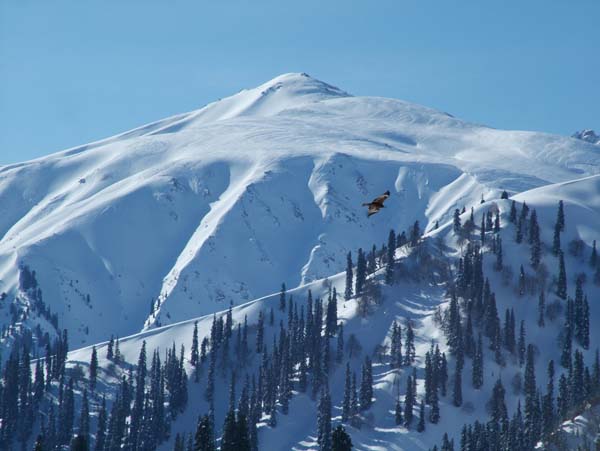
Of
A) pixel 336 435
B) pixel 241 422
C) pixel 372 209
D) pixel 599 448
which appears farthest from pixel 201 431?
pixel 599 448

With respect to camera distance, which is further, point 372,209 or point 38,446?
point 38,446

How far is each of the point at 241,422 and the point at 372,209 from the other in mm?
35492

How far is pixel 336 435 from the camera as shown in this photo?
113 m

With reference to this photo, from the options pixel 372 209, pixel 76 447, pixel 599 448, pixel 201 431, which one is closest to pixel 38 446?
pixel 76 447

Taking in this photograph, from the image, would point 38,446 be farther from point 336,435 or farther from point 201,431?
point 336,435

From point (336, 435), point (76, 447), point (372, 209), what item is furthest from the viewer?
point (76, 447)

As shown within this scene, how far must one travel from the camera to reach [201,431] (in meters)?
115

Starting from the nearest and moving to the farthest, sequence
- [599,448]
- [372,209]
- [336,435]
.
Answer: [372,209] → [336,435] → [599,448]

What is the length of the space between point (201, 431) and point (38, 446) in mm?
18689

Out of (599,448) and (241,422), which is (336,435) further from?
(599,448)

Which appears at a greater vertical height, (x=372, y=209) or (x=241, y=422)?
(x=372, y=209)

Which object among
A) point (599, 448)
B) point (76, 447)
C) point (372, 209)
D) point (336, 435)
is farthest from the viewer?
point (599, 448)

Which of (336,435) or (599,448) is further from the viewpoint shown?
(599,448)

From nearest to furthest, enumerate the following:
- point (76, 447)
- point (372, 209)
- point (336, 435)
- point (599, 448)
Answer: point (372, 209) < point (336, 435) < point (76, 447) < point (599, 448)
